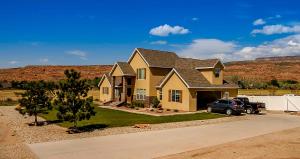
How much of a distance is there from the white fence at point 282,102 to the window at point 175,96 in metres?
12.6

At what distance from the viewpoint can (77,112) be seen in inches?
929

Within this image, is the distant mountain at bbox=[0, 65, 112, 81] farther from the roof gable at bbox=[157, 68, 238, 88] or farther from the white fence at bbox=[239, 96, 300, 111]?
the white fence at bbox=[239, 96, 300, 111]

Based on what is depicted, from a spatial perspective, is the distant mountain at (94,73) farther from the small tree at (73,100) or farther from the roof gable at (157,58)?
the small tree at (73,100)

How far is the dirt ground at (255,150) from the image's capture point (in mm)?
16125

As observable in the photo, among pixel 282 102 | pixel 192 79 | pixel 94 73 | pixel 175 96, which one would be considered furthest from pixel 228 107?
pixel 94 73

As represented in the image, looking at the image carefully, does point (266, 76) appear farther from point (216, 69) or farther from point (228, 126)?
point (228, 126)

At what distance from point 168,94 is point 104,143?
23.5 meters

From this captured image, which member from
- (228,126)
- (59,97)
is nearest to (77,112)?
(59,97)

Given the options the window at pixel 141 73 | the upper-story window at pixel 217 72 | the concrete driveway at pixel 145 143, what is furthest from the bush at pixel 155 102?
the concrete driveway at pixel 145 143

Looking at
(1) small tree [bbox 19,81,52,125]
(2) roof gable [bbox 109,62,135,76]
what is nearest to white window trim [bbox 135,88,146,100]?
(2) roof gable [bbox 109,62,135,76]

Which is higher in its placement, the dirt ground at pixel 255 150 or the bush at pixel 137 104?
the bush at pixel 137 104

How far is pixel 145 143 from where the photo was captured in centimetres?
1928

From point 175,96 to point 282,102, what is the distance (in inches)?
585

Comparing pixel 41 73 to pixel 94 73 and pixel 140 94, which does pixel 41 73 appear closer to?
pixel 94 73
